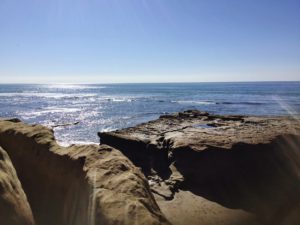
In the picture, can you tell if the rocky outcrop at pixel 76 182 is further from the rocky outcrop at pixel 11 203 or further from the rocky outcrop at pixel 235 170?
the rocky outcrop at pixel 235 170

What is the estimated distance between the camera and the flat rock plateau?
14.1 ft

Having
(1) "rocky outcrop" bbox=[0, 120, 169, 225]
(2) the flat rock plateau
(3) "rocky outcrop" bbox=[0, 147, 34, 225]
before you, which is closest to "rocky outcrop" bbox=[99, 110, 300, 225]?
(2) the flat rock plateau

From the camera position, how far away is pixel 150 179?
1323 cm

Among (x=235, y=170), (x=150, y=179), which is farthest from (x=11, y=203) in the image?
(x=235, y=170)

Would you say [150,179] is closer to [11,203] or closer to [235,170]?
[235,170]

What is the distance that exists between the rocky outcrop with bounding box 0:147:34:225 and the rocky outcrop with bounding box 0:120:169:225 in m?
0.10

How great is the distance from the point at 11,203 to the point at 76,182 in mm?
2167

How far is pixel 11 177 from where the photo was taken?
160 inches

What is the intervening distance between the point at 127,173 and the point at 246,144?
9.85 metres

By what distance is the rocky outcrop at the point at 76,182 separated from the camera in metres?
4.24

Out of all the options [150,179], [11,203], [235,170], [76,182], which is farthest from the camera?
[150,179]

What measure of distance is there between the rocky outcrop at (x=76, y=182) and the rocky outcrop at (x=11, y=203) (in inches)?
4.0

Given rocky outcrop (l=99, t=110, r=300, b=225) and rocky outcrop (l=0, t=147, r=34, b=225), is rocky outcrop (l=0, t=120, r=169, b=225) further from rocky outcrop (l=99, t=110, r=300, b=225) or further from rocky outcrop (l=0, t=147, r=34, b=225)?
rocky outcrop (l=99, t=110, r=300, b=225)

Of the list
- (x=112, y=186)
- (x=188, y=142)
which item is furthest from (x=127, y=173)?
(x=188, y=142)
